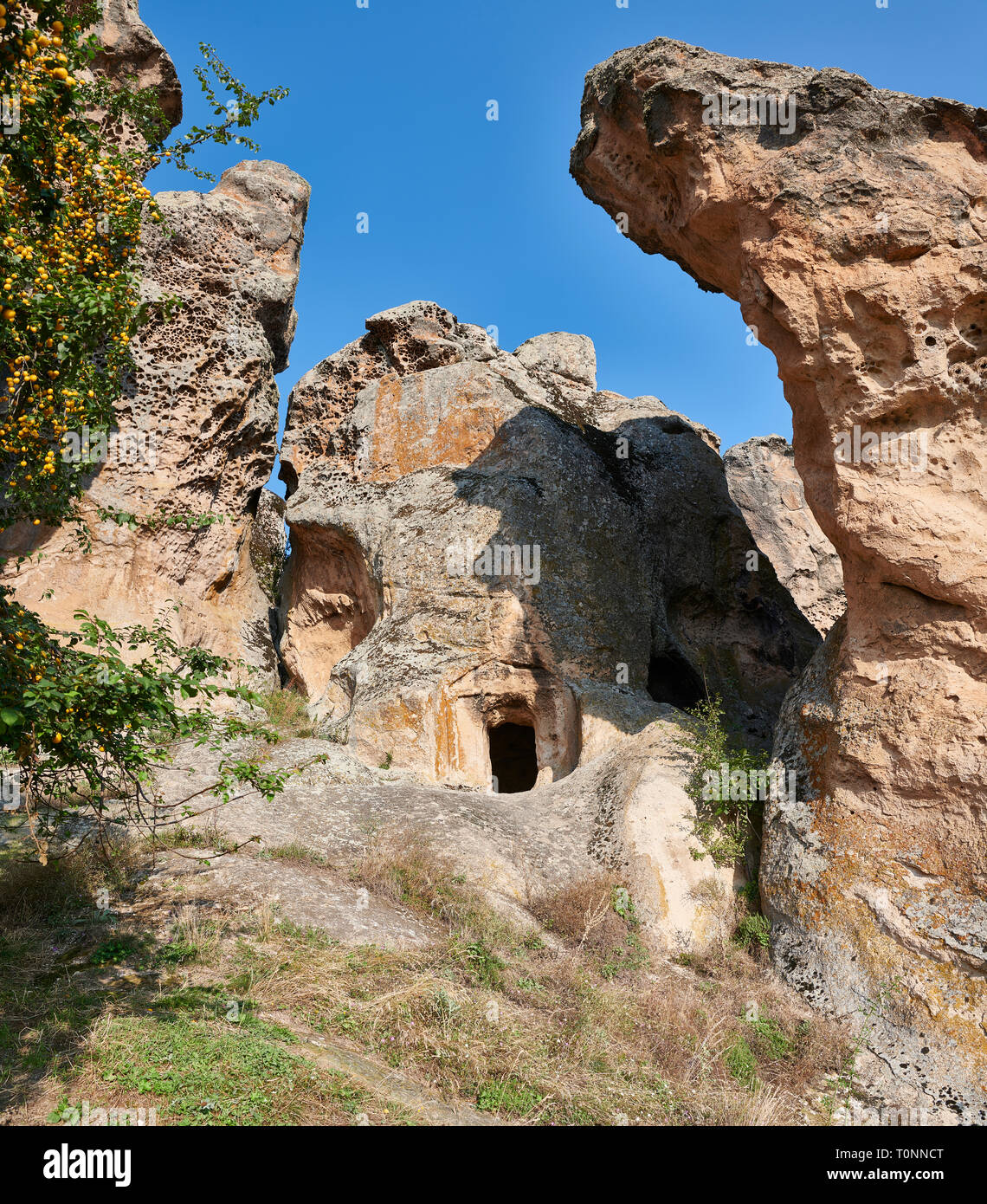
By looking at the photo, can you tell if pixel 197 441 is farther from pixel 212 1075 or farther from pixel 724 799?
pixel 212 1075

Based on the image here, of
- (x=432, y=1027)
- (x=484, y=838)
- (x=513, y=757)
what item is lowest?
(x=432, y=1027)

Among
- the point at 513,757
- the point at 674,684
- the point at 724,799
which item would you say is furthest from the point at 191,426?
the point at 724,799

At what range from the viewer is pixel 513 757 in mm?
15391

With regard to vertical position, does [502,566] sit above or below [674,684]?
above

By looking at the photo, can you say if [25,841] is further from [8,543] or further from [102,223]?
[102,223]

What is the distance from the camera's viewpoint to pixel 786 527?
23.0 metres

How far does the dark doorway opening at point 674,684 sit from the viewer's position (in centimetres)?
1490

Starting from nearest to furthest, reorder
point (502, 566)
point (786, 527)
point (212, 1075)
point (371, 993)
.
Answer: point (212, 1075) < point (371, 993) < point (502, 566) < point (786, 527)

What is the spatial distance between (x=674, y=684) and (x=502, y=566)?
4335 mm

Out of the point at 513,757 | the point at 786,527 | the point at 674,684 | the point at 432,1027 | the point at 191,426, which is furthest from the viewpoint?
the point at 786,527

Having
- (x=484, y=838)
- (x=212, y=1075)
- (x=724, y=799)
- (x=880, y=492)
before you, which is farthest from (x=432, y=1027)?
(x=880, y=492)

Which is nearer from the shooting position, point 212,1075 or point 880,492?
point 212,1075

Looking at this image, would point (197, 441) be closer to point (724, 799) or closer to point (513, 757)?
point (513, 757)

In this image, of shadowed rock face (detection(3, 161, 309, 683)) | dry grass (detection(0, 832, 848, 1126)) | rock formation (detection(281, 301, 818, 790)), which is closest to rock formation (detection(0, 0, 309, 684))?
shadowed rock face (detection(3, 161, 309, 683))
